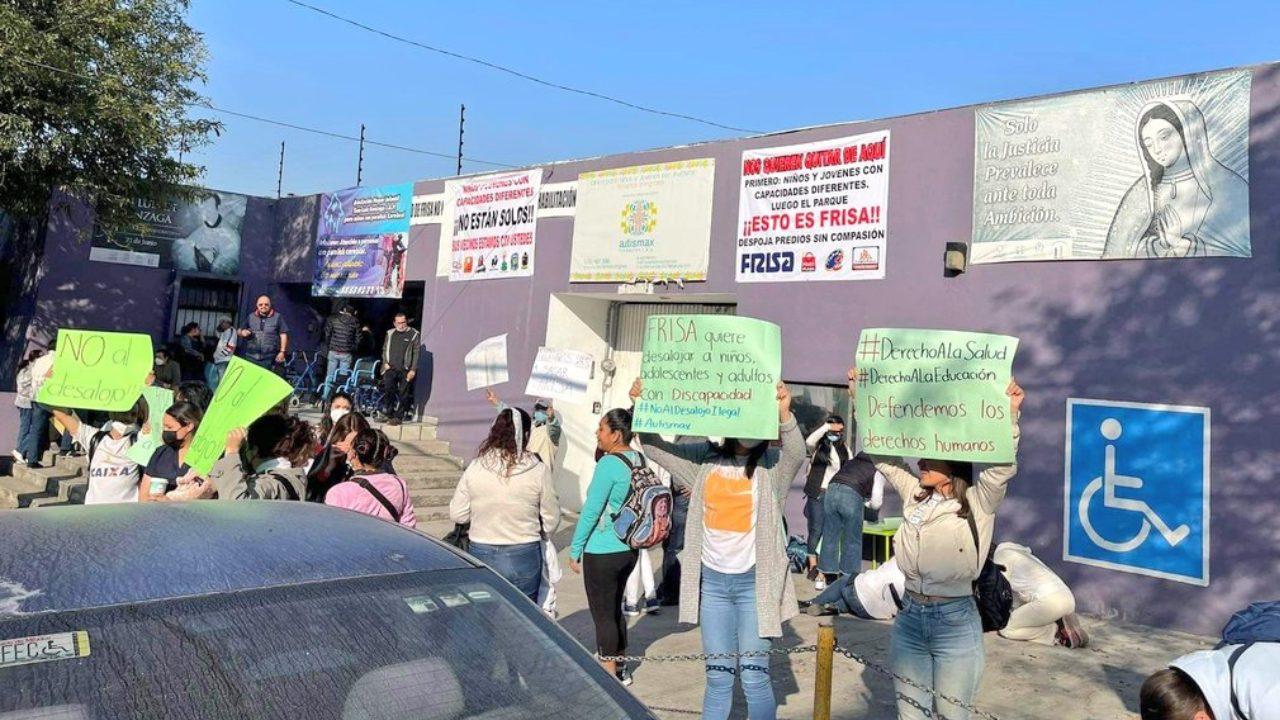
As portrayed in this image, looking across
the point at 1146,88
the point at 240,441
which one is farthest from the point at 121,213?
the point at 1146,88

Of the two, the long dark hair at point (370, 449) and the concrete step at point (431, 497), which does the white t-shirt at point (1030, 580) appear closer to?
the long dark hair at point (370, 449)

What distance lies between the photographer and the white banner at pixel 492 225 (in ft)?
42.9

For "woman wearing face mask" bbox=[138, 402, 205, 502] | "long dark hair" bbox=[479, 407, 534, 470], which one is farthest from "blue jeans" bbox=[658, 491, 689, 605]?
"woman wearing face mask" bbox=[138, 402, 205, 502]

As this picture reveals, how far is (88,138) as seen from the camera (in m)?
12.8

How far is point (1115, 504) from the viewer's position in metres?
7.86

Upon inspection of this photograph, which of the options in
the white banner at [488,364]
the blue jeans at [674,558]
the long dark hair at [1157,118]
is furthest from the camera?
the white banner at [488,364]

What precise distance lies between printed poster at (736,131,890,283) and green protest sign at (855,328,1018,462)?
5479 millimetres

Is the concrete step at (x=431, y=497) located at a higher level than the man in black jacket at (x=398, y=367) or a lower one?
lower

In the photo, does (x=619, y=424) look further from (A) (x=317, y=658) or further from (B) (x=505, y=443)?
(A) (x=317, y=658)

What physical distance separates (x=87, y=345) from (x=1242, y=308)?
9004 millimetres

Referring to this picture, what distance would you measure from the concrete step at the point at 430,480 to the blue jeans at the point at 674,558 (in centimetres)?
449

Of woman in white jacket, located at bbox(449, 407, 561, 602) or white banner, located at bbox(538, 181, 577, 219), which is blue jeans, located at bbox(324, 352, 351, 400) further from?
woman in white jacket, located at bbox(449, 407, 561, 602)

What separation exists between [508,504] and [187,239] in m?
14.3

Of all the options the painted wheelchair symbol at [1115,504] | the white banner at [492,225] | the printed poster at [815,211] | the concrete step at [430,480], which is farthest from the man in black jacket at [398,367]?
the painted wheelchair symbol at [1115,504]
